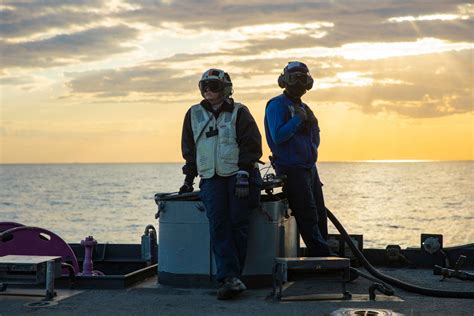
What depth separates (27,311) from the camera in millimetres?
6836

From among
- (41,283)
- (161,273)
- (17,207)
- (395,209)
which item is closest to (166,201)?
(161,273)

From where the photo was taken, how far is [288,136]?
8.11 metres

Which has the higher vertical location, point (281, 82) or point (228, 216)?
point (281, 82)

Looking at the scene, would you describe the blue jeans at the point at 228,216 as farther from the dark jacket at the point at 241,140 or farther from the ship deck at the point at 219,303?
the ship deck at the point at 219,303

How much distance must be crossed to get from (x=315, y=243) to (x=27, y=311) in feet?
9.49

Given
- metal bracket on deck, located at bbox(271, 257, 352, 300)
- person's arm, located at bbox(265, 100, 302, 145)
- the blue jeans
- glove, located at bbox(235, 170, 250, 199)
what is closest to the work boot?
the blue jeans

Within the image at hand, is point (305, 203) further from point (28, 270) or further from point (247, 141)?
point (28, 270)

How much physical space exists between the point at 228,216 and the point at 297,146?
1.05 m

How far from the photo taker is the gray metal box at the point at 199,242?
8.00m

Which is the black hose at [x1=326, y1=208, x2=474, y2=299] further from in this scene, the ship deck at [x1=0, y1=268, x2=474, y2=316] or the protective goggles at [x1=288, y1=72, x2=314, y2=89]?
the protective goggles at [x1=288, y1=72, x2=314, y2=89]

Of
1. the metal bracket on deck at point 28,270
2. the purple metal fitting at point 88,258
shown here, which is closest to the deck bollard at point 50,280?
the metal bracket on deck at point 28,270

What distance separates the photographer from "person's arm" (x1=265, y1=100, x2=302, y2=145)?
8078mm

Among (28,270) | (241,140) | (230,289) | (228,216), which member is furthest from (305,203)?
(28,270)

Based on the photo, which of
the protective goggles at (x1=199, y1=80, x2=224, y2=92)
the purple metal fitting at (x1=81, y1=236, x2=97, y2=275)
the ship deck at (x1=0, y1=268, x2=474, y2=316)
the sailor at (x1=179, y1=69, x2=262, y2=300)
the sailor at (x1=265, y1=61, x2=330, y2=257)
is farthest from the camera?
the purple metal fitting at (x1=81, y1=236, x2=97, y2=275)
